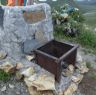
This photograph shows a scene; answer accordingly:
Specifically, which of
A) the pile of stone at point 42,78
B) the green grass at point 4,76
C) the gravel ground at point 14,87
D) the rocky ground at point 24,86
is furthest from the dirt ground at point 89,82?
the green grass at point 4,76

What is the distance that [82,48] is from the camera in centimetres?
677

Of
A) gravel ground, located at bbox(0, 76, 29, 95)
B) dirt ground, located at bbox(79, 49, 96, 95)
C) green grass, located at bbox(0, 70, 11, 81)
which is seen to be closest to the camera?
gravel ground, located at bbox(0, 76, 29, 95)

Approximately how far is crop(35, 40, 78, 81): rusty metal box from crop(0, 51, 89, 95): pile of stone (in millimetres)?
124

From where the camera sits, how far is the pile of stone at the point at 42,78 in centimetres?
409

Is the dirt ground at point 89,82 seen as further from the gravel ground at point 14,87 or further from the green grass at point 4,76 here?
the green grass at point 4,76

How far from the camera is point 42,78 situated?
165 inches

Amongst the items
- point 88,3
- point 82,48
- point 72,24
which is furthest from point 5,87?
point 88,3

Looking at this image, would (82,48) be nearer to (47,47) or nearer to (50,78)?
(47,47)

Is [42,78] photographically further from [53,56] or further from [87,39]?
[87,39]

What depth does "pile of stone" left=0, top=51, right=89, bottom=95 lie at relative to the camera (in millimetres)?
4094

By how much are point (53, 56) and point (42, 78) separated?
1.66 ft

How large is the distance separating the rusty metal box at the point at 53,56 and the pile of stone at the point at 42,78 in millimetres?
124

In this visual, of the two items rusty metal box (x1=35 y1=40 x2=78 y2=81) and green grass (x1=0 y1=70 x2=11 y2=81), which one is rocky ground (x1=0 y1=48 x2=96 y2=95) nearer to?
green grass (x1=0 y1=70 x2=11 y2=81)

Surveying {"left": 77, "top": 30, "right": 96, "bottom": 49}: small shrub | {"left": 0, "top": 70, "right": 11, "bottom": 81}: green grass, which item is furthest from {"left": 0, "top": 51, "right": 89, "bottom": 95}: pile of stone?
{"left": 77, "top": 30, "right": 96, "bottom": 49}: small shrub
